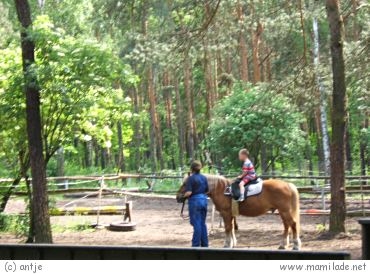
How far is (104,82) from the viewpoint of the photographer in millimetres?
12836

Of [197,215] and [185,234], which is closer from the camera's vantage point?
[197,215]

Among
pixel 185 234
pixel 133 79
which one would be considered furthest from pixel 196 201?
pixel 185 234

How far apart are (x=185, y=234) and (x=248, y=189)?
3.50m

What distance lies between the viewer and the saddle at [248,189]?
1230 cm

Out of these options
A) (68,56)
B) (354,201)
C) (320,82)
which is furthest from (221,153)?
(68,56)

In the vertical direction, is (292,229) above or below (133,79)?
below

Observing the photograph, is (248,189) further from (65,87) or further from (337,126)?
(65,87)

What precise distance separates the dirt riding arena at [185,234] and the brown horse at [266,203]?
519 millimetres

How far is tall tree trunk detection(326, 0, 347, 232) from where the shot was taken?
13.5 m

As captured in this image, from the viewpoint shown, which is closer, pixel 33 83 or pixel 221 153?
pixel 33 83

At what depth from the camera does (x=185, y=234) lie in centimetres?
1528
